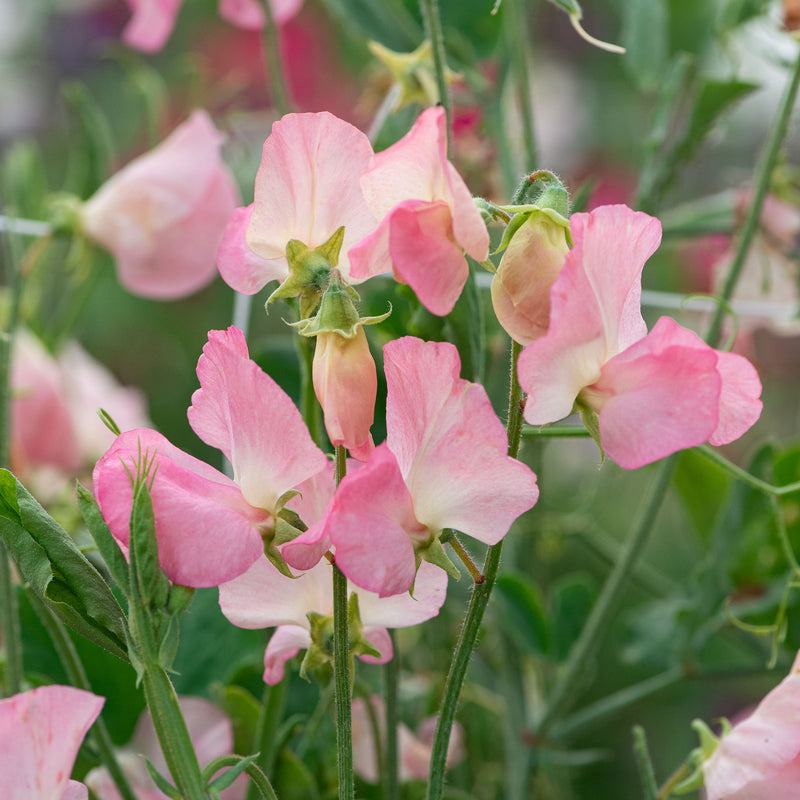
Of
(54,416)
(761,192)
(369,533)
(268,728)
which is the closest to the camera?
(369,533)

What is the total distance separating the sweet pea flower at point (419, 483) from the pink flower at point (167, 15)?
1.15 ft

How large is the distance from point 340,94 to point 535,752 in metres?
1.16

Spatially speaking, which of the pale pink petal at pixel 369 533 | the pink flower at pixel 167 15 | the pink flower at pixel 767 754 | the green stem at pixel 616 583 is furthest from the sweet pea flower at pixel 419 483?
the pink flower at pixel 167 15

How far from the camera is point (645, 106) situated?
1.50 meters

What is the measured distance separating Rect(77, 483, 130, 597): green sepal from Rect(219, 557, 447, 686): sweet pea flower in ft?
0.16

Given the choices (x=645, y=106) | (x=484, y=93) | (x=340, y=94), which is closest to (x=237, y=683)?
(x=484, y=93)

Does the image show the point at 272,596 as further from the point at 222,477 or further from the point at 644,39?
the point at 644,39

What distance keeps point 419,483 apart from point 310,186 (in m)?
0.08

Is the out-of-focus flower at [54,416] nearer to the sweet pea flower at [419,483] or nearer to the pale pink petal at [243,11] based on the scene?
the pale pink petal at [243,11]

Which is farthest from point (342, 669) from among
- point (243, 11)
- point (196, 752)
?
point (243, 11)

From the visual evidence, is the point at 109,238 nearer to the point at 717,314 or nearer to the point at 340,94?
the point at 717,314

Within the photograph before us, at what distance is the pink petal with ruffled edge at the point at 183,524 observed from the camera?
0.75ft

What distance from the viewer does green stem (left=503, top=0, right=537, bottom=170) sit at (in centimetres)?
48

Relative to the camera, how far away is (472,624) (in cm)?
25
